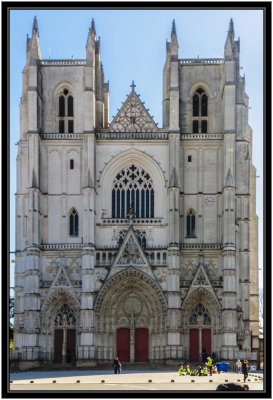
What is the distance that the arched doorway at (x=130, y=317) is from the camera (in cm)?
5978

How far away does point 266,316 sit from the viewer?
16.0 m

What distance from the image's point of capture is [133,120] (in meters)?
63.0

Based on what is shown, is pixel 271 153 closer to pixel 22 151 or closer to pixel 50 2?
pixel 50 2

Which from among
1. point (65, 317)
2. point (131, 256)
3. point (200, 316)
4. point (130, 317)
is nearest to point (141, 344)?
point (130, 317)

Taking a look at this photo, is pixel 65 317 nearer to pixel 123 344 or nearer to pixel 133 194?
pixel 123 344

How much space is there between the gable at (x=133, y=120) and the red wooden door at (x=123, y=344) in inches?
609

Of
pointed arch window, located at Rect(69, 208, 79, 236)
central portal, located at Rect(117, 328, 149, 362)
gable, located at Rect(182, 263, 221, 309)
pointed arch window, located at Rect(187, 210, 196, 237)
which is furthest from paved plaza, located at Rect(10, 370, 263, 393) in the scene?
pointed arch window, located at Rect(69, 208, 79, 236)

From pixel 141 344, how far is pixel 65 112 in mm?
18901

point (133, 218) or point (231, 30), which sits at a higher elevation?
point (231, 30)

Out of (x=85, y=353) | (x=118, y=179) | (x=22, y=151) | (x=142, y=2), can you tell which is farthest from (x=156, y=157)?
(x=142, y=2)

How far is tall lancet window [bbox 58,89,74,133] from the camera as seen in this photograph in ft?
208

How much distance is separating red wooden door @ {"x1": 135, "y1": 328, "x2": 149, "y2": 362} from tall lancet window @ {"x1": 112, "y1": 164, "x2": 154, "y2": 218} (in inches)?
345

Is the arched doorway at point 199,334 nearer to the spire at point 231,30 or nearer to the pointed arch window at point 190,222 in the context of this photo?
the pointed arch window at point 190,222

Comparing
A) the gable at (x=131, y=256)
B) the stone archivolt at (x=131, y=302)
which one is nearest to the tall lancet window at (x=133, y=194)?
the gable at (x=131, y=256)
